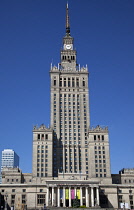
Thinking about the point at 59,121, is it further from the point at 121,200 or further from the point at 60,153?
the point at 121,200

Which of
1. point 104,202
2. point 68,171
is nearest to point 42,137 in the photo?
point 68,171

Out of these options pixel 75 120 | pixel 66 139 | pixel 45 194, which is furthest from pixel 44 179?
pixel 75 120

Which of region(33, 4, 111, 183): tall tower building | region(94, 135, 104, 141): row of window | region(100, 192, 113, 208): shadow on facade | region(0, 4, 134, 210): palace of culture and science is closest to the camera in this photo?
region(0, 4, 134, 210): palace of culture and science

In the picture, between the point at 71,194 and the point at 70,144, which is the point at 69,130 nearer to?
the point at 70,144

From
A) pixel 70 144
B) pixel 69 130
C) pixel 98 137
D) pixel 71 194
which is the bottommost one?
pixel 71 194

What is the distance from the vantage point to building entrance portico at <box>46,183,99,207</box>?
15400cm

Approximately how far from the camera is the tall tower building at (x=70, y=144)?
580 feet

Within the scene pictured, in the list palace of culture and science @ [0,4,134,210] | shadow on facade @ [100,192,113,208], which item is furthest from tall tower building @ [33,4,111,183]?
shadow on facade @ [100,192,113,208]

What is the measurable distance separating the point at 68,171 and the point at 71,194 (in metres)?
26.1

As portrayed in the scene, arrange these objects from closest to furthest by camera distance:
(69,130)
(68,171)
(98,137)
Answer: (68,171)
(98,137)
(69,130)

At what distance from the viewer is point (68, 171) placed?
181 metres

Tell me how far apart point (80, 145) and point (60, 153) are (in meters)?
12.8

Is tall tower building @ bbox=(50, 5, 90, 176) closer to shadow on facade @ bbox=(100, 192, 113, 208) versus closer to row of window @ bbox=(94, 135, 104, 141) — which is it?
row of window @ bbox=(94, 135, 104, 141)

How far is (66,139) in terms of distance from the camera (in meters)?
189
